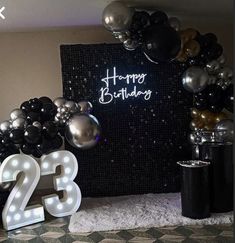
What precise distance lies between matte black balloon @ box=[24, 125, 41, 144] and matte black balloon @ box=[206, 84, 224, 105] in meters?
1.46

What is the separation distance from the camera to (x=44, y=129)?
309 cm

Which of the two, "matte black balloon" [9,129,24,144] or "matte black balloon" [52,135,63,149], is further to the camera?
"matte black balloon" [52,135,63,149]

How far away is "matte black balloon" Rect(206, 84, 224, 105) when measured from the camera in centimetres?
339

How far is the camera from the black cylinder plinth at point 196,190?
307cm

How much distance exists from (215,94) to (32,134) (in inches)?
60.9

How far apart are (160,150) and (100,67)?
95 centimetres

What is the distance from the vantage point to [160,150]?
376 cm

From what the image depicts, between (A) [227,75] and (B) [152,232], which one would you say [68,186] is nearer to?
(B) [152,232]

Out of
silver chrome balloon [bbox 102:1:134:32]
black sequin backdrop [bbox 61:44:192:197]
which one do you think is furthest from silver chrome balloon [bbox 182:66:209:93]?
silver chrome balloon [bbox 102:1:134:32]

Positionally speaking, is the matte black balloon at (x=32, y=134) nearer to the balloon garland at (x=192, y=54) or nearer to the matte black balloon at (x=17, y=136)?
the matte black balloon at (x=17, y=136)

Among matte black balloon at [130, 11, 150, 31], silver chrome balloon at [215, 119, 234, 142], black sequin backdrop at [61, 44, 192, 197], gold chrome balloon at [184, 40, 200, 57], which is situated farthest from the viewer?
black sequin backdrop at [61, 44, 192, 197]

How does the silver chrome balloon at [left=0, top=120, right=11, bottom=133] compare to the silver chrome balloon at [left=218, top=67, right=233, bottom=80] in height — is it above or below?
below

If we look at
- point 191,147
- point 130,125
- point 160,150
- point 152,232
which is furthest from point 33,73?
point 152,232

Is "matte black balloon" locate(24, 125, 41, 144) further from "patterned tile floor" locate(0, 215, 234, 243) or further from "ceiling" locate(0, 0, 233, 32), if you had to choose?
"ceiling" locate(0, 0, 233, 32)
